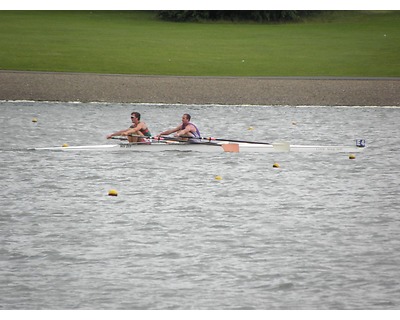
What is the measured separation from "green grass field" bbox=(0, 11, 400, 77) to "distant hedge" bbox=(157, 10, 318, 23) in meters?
1.13

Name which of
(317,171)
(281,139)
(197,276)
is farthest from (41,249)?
(281,139)

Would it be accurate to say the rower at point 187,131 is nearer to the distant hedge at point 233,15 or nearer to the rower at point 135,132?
the rower at point 135,132

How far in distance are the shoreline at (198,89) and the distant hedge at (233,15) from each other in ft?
70.0

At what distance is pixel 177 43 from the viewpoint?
2080 inches

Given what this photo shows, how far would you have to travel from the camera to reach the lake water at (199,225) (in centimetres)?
1434

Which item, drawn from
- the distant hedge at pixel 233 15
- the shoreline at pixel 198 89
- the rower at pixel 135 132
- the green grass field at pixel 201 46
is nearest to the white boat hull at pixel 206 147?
the rower at pixel 135 132

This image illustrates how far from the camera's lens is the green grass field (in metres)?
45.6

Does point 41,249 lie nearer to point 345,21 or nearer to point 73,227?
point 73,227

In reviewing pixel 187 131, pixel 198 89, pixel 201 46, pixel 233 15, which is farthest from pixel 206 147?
pixel 233 15

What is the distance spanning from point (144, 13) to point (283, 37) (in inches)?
657

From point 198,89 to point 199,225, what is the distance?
2233 cm

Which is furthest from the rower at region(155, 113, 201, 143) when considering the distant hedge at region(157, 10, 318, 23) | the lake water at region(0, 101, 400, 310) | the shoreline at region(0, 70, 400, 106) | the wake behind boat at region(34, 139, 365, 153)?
the distant hedge at region(157, 10, 318, 23)

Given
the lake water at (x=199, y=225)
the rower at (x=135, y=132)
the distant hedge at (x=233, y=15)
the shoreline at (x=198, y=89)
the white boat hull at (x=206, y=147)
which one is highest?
the distant hedge at (x=233, y=15)

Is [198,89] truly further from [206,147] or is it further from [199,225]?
[199,225]
